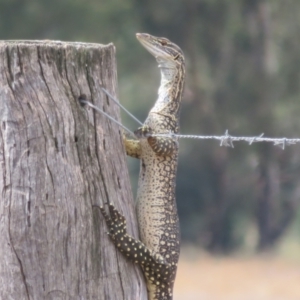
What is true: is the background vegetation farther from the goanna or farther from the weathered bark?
the weathered bark

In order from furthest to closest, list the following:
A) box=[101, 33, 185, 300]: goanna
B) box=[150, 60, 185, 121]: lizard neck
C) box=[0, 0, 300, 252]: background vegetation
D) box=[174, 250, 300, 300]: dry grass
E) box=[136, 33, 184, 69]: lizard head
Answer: box=[0, 0, 300, 252]: background vegetation → box=[174, 250, 300, 300]: dry grass → box=[136, 33, 184, 69]: lizard head → box=[150, 60, 185, 121]: lizard neck → box=[101, 33, 185, 300]: goanna

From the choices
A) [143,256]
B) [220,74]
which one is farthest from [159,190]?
[220,74]

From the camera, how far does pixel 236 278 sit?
61.3ft

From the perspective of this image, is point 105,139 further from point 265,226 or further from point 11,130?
point 265,226

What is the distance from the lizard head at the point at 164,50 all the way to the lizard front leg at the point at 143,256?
4.17ft

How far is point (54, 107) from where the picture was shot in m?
3.05

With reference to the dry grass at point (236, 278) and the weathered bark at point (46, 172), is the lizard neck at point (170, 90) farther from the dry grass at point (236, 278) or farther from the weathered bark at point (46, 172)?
the dry grass at point (236, 278)

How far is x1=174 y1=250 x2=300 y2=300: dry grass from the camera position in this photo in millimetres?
17094

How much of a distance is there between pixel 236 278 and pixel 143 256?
15.6 meters

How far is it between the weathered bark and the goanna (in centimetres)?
25

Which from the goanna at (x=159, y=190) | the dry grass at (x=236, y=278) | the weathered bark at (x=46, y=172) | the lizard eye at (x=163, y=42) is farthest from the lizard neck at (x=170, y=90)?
the dry grass at (x=236, y=278)

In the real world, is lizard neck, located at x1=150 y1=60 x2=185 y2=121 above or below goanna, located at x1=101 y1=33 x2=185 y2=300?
above

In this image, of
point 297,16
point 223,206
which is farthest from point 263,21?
point 223,206

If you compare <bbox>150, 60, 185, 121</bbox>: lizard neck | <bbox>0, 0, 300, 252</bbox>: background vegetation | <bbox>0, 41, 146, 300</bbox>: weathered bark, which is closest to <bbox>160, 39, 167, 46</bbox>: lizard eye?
<bbox>150, 60, 185, 121</bbox>: lizard neck
